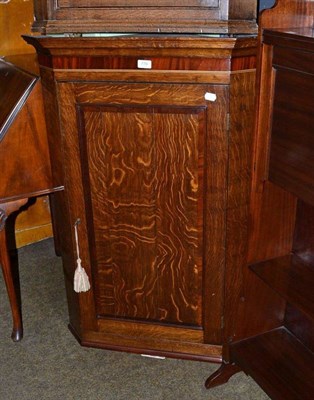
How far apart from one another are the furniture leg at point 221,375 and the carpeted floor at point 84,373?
22 mm

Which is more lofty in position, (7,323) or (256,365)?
(256,365)

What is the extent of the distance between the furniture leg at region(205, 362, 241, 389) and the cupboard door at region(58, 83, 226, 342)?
0.38 feet

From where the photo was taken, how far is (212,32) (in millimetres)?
1644

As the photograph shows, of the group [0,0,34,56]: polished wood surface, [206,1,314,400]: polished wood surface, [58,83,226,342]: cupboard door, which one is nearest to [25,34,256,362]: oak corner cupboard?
[58,83,226,342]: cupboard door

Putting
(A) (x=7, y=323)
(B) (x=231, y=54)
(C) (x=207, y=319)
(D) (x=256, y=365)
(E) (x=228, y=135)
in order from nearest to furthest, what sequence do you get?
(B) (x=231, y=54), (E) (x=228, y=135), (D) (x=256, y=365), (C) (x=207, y=319), (A) (x=7, y=323)

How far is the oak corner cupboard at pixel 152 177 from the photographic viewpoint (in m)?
1.66

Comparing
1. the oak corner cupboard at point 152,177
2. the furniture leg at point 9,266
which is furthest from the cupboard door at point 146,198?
the furniture leg at point 9,266

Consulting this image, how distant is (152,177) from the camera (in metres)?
1.85

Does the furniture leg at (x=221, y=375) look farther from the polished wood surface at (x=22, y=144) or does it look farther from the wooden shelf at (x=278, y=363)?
the polished wood surface at (x=22, y=144)

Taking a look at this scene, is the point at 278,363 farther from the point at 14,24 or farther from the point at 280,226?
the point at 14,24

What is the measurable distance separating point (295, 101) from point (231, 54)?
0.26 metres

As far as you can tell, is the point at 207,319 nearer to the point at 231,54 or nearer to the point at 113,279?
the point at 113,279

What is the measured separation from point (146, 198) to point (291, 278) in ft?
1.86

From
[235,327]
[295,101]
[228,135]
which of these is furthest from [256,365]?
[295,101]
